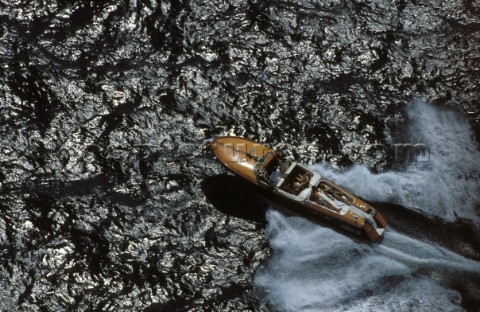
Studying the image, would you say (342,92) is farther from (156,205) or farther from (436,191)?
(156,205)

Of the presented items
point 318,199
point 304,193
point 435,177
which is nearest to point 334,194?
point 318,199

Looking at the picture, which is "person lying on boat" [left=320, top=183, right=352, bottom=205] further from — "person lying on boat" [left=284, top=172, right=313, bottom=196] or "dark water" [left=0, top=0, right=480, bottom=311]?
"dark water" [left=0, top=0, right=480, bottom=311]

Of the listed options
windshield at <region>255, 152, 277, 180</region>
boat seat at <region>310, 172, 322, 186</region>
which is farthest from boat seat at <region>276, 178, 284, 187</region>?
boat seat at <region>310, 172, 322, 186</region>

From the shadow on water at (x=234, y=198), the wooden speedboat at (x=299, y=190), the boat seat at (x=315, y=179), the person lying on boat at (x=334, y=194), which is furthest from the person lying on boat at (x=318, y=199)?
the shadow on water at (x=234, y=198)

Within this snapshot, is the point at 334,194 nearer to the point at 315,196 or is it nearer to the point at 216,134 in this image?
the point at 315,196

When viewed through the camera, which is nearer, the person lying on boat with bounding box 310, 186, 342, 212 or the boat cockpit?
the person lying on boat with bounding box 310, 186, 342, 212

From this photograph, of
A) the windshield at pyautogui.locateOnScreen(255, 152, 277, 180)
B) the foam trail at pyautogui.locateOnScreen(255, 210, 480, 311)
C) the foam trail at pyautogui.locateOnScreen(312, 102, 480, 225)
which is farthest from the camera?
the foam trail at pyautogui.locateOnScreen(312, 102, 480, 225)

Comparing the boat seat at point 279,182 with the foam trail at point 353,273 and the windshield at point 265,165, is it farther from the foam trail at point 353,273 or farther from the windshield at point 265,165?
the foam trail at point 353,273
